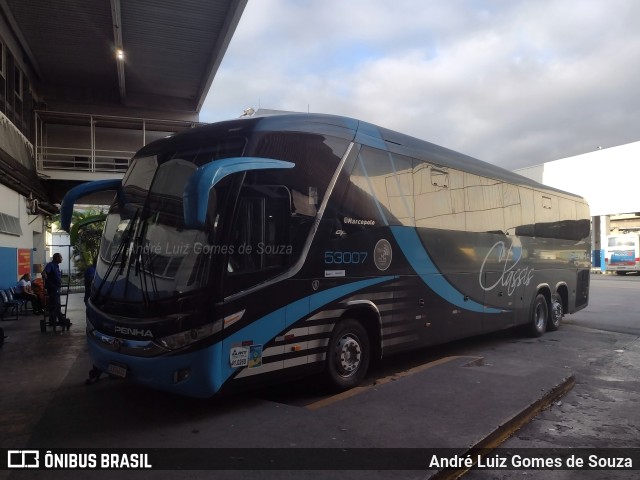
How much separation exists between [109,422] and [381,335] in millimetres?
3615

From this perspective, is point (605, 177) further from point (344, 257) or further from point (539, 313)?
point (344, 257)

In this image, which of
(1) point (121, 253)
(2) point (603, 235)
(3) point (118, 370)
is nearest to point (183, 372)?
(3) point (118, 370)

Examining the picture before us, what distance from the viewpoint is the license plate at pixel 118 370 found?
529 centimetres

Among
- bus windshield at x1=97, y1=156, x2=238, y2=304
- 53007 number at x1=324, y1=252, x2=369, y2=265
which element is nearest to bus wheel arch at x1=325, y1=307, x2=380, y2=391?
53007 number at x1=324, y1=252, x2=369, y2=265

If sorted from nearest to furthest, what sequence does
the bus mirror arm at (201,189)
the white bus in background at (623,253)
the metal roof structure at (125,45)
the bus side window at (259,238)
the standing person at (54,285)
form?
the bus mirror arm at (201,189) < the bus side window at (259,238) < the standing person at (54,285) < the metal roof structure at (125,45) < the white bus in background at (623,253)

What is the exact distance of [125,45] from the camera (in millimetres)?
15133

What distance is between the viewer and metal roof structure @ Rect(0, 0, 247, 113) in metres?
13.1

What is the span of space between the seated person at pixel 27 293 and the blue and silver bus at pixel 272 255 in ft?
31.7

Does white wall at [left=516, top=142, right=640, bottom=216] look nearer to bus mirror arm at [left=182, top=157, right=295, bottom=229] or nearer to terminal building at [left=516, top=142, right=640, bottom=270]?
terminal building at [left=516, top=142, right=640, bottom=270]

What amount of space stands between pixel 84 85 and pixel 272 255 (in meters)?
16.8

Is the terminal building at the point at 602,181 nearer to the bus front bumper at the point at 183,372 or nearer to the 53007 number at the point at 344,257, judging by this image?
the 53007 number at the point at 344,257

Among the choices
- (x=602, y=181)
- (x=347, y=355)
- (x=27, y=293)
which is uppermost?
(x=602, y=181)

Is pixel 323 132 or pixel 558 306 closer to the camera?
pixel 323 132

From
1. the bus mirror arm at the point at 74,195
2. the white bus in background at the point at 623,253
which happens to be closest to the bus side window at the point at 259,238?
the bus mirror arm at the point at 74,195
